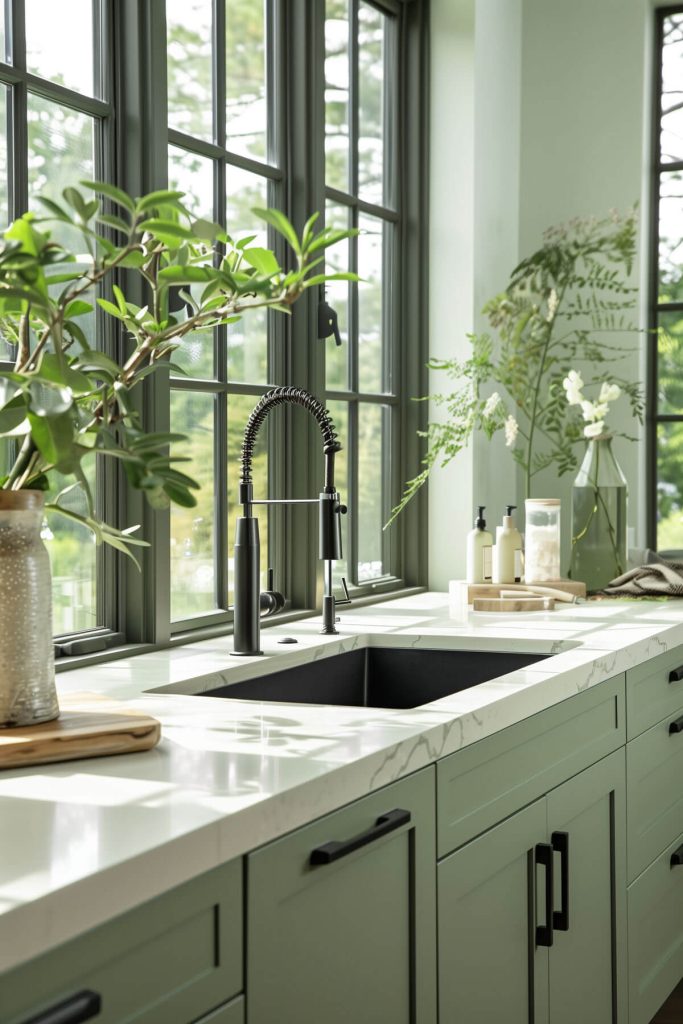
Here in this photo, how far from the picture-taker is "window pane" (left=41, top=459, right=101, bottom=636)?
2.35m

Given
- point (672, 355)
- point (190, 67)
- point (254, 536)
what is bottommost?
point (254, 536)

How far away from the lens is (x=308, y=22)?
3162 millimetres

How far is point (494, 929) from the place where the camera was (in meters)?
2.03

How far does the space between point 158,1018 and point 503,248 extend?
10.9 ft

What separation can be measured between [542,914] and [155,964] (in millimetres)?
1210

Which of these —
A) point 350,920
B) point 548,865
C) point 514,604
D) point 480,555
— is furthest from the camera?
point 480,555

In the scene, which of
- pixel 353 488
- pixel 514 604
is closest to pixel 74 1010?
pixel 514 604

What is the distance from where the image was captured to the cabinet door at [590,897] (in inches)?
89.9

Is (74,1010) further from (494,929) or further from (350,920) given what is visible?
(494,929)

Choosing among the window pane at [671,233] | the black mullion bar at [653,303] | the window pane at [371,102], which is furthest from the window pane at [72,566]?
the window pane at [671,233]

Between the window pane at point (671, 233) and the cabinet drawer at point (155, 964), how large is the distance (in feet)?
11.5

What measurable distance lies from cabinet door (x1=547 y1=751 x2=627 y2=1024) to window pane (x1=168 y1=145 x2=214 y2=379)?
1.22m

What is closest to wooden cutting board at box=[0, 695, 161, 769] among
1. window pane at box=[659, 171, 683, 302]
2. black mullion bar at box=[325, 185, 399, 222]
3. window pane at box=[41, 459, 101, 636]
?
window pane at box=[41, 459, 101, 636]

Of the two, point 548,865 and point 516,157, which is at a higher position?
point 516,157
